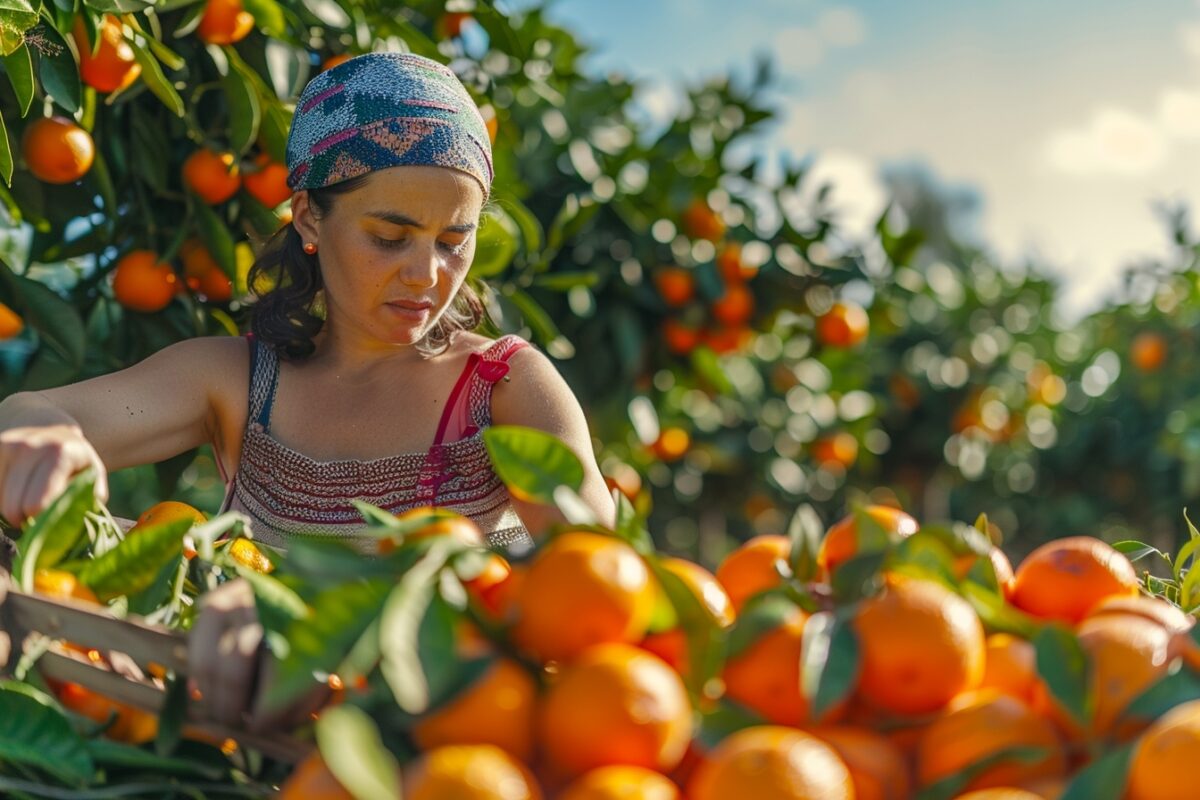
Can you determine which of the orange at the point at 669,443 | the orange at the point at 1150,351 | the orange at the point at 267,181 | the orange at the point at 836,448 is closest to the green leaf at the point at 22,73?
the orange at the point at 267,181

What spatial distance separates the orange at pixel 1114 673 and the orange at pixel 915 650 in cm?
5

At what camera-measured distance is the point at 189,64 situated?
1642 mm

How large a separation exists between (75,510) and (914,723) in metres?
0.57

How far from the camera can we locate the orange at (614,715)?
591mm

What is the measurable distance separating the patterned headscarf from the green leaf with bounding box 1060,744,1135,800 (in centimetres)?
101

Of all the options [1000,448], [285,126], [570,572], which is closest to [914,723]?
[570,572]

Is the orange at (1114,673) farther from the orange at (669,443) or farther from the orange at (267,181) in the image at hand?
the orange at (669,443)

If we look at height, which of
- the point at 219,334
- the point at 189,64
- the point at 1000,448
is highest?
the point at 189,64

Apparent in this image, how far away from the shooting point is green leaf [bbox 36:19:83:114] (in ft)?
4.60

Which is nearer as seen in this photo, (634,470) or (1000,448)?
(634,470)

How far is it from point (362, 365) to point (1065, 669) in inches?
43.7

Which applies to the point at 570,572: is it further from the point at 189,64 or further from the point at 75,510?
the point at 189,64

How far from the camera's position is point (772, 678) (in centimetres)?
65

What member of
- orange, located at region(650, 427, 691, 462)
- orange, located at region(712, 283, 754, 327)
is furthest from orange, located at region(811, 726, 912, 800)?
orange, located at region(650, 427, 691, 462)
